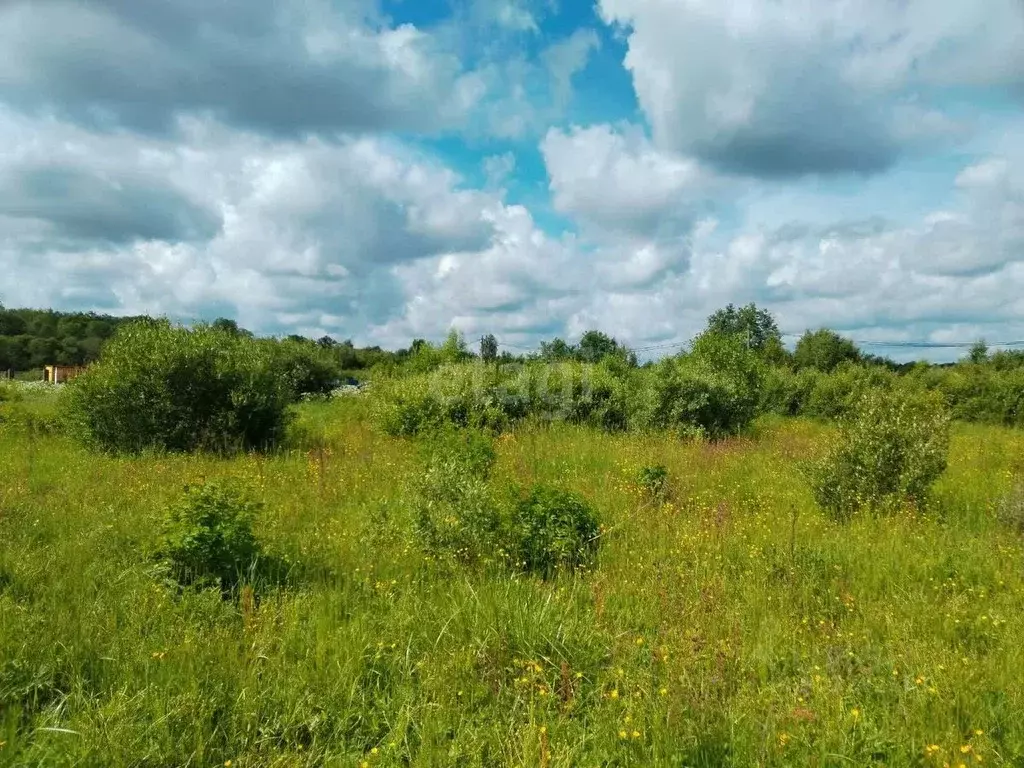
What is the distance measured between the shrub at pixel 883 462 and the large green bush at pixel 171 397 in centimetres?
1037

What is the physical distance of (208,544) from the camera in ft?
16.2

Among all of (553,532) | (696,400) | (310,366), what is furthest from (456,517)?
(310,366)

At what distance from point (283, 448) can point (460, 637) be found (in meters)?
9.82

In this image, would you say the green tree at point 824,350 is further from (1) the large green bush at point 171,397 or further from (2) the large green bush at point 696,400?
(1) the large green bush at point 171,397

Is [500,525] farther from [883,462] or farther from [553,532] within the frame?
[883,462]

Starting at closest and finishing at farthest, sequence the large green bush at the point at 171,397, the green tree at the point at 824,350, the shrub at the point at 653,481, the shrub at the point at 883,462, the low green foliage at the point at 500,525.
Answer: the low green foliage at the point at 500,525, the shrub at the point at 883,462, the shrub at the point at 653,481, the large green bush at the point at 171,397, the green tree at the point at 824,350

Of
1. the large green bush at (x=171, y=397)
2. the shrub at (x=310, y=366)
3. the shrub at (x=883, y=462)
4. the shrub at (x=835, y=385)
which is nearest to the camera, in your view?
the shrub at (x=883, y=462)

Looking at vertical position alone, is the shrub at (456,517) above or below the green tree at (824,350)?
below

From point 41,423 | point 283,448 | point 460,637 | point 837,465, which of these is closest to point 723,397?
point 837,465

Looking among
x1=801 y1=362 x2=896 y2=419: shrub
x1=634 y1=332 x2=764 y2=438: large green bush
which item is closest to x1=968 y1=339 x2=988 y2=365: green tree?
x1=801 y1=362 x2=896 y2=419: shrub

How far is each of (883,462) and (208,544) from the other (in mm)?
7818

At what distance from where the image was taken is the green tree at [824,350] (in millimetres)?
49375

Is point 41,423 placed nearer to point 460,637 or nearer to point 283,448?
point 283,448

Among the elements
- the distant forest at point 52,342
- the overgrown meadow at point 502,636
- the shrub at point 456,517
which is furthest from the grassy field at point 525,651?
the distant forest at point 52,342
